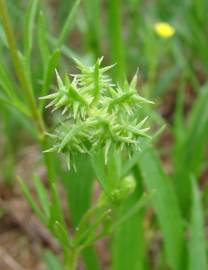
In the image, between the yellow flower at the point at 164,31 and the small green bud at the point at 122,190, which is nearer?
the small green bud at the point at 122,190

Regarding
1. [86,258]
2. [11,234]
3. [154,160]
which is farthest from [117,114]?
[11,234]

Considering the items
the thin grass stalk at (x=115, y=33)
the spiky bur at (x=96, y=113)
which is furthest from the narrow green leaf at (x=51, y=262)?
the spiky bur at (x=96, y=113)

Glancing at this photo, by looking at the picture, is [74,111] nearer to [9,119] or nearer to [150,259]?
[150,259]

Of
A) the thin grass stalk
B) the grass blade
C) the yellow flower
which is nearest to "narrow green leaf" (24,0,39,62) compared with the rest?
the grass blade

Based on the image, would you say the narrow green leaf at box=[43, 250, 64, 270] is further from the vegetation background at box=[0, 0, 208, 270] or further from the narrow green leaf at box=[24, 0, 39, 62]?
the narrow green leaf at box=[24, 0, 39, 62]

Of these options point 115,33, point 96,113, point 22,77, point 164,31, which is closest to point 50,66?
point 22,77

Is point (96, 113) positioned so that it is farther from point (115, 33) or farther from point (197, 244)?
point (115, 33)

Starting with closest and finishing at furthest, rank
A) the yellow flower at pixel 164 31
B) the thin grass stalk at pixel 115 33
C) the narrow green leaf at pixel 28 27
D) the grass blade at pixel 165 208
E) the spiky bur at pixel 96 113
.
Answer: the spiky bur at pixel 96 113 < the narrow green leaf at pixel 28 27 < the grass blade at pixel 165 208 < the thin grass stalk at pixel 115 33 < the yellow flower at pixel 164 31

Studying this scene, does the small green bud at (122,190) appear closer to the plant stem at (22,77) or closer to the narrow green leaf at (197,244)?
the plant stem at (22,77)
